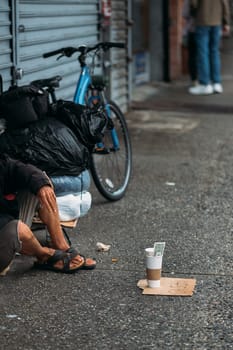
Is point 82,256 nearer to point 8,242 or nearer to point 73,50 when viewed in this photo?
point 8,242

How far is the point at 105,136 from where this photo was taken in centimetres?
680

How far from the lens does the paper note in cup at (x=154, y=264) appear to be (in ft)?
15.7

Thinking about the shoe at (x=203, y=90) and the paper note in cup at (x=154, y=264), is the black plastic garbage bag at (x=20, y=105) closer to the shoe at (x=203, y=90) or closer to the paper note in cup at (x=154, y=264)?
the paper note in cup at (x=154, y=264)

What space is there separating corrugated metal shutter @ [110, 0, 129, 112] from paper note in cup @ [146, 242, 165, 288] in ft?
18.6

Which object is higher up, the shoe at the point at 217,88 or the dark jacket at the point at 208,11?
the dark jacket at the point at 208,11

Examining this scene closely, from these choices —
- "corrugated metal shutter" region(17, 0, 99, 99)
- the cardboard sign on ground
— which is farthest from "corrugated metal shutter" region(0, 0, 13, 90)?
the cardboard sign on ground

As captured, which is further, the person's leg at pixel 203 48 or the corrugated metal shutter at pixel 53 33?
the person's leg at pixel 203 48

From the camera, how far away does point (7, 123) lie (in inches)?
217

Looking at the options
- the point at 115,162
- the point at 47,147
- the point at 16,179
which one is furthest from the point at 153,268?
the point at 115,162

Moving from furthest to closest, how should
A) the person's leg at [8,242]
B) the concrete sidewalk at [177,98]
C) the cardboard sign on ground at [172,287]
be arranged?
1. the concrete sidewalk at [177,98]
2. the cardboard sign on ground at [172,287]
3. the person's leg at [8,242]

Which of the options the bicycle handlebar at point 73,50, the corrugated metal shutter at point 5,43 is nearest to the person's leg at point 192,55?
the bicycle handlebar at point 73,50

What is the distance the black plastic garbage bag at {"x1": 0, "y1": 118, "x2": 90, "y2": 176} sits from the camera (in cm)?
535

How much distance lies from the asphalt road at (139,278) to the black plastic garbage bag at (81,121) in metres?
0.73

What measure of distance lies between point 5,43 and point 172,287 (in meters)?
2.66
